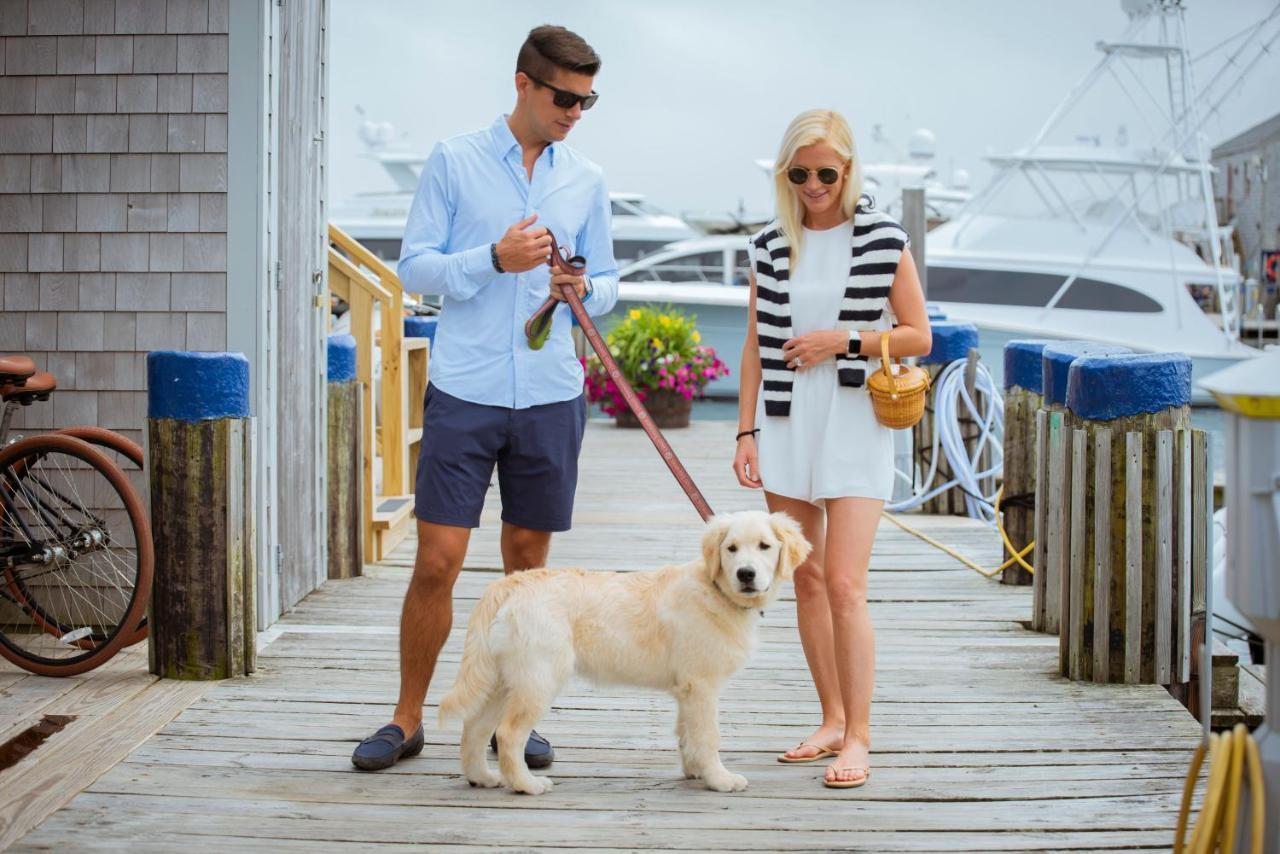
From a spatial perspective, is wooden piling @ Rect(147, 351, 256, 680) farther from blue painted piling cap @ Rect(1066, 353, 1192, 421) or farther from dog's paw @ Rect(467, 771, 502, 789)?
blue painted piling cap @ Rect(1066, 353, 1192, 421)

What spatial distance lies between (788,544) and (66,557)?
2.78 meters

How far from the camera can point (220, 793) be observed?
12.0ft

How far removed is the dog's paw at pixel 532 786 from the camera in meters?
3.66

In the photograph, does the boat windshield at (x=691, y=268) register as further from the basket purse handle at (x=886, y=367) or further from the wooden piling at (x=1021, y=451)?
the basket purse handle at (x=886, y=367)

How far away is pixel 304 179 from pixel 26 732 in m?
2.74

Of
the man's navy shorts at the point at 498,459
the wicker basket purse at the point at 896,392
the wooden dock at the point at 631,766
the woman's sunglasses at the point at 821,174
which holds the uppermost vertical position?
the woman's sunglasses at the point at 821,174

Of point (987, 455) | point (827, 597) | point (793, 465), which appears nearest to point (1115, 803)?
point (827, 597)

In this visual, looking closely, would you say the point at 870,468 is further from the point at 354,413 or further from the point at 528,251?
the point at 354,413

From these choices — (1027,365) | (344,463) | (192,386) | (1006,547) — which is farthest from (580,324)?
(1006,547)

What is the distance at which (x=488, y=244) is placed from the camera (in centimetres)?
377

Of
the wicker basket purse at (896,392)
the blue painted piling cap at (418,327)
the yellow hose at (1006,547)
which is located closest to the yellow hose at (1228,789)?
the wicker basket purse at (896,392)

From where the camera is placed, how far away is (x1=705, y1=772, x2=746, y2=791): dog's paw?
371 cm

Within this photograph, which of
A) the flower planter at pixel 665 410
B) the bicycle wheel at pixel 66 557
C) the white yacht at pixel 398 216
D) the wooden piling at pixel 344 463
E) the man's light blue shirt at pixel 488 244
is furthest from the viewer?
the white yacht at pixel 398 216

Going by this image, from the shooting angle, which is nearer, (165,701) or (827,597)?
(827,597)
